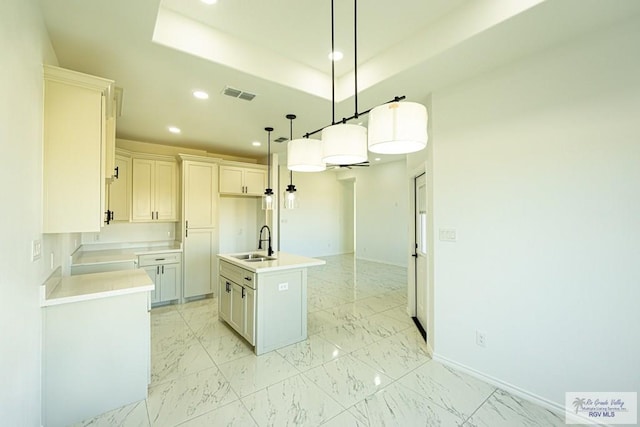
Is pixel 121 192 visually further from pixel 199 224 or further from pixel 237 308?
pixel 237 308

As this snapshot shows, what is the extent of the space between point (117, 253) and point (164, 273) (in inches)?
27.8

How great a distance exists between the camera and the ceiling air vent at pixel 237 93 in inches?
110

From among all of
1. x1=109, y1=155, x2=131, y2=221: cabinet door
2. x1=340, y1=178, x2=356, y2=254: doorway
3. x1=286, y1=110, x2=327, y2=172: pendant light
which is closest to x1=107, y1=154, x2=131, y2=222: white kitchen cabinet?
x1=109, y1=155, x2=131, y2=221: cabinet door

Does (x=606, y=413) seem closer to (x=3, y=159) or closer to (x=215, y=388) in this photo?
(x=215, y=388)

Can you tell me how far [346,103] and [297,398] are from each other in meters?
2.90

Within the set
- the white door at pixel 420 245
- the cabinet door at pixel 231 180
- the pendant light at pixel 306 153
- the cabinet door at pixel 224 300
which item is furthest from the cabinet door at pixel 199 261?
the white door at pixel 420 245

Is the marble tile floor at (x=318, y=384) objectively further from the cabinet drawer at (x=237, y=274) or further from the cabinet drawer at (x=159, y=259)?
the cabinet drawer at (x=159, y=259)

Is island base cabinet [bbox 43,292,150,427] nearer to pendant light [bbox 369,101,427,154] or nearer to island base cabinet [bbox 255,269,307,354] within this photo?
island base cabinet [bbox 255,269,307,354]

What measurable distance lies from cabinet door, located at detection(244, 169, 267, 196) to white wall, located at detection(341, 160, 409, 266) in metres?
3.55

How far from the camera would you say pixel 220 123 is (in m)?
3.90

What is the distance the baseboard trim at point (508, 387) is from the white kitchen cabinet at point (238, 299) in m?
1.92

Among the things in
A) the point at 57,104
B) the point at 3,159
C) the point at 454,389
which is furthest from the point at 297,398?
the point at 57,104

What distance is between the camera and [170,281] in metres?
4.43

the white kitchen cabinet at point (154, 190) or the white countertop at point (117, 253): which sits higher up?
the white kitchen cabinet at point (154, 190)
